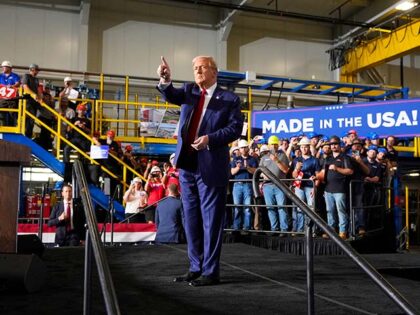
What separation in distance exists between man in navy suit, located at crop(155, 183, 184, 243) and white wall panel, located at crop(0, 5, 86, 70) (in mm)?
11796

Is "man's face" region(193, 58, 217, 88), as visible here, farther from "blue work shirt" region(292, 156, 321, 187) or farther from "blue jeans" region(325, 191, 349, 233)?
"blue work shirt" region(292, 156, 321, 187)

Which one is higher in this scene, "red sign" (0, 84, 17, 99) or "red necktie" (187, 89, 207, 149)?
"red sign" (0, 84, 17, 99)

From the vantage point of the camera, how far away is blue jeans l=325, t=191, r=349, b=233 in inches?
316

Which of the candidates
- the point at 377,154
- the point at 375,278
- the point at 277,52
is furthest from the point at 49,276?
the point at 277,52

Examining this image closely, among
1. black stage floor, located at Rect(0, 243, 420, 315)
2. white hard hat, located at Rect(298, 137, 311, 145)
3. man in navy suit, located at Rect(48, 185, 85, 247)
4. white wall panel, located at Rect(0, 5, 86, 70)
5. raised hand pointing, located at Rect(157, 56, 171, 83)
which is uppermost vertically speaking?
white wall panel, located at Rect(0, 5, 86, 70)

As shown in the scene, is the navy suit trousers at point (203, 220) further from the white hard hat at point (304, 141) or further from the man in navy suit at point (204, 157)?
the white hard hat at point (304, 141)

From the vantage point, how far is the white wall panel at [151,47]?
19.0 metres

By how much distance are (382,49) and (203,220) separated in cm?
1765

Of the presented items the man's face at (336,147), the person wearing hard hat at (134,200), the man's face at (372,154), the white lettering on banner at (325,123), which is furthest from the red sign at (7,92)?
the man's face at (372,154)

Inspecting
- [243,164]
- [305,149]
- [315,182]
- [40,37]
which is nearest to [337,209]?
[315,182]

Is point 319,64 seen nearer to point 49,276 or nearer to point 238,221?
point 238,221

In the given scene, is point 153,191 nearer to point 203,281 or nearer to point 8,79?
point 8,79

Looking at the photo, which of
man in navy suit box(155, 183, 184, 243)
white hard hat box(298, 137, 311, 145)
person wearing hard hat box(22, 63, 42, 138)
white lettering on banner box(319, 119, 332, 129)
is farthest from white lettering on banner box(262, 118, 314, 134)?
person wearing hard hat box(22, 63, 42, 138)

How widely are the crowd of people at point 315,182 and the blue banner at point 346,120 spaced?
3.19 ft
